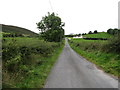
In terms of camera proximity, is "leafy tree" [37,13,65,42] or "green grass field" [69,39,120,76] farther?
"leafy tree" [37,13,65,42]

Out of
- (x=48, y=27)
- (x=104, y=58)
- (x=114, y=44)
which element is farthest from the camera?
(x=48, y=27)

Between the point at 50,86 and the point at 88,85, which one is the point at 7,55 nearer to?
the point at 50,86

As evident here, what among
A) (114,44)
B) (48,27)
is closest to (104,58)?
(114,44)

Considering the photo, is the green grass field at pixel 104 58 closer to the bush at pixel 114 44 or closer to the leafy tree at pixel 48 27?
the bush at pixel 114 44

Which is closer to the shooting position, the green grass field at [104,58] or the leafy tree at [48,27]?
the green grass field at [104,58]

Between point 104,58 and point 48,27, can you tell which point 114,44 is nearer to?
point 104,58

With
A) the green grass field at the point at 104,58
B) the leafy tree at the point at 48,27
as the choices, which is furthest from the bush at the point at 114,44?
the leafy tree at the point at 48,27

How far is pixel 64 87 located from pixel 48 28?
1021 inches

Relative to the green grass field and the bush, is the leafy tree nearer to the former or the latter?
the green grass field

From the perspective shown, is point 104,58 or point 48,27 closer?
point 104,58

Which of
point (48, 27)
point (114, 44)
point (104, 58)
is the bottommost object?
point (104, 58)

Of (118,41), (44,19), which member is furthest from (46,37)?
(118,41)

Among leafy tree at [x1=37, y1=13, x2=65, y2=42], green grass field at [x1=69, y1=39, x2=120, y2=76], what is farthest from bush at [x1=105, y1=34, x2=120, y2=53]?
leafy tree at [x1=37, y1=13, x2=65, y2=42]

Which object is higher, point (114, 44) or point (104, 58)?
point (114, 44)
